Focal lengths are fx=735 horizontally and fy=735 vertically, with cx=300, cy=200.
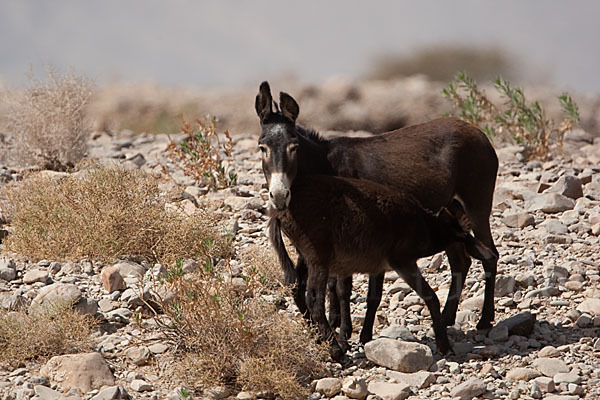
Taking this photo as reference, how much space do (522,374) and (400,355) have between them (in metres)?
0.90

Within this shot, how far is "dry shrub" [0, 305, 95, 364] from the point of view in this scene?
18.1ft

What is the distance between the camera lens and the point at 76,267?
707 cm

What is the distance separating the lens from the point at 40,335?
5551mm

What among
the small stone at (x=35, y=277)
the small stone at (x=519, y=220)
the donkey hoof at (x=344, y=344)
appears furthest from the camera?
the small stone at (x=519, y=220)

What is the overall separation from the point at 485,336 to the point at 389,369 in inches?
47.0

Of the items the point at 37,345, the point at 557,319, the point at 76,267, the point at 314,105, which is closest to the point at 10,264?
the point at 76,267

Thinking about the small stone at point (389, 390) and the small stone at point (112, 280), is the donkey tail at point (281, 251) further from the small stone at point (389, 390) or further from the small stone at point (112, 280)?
the small stone at point (112, 280)

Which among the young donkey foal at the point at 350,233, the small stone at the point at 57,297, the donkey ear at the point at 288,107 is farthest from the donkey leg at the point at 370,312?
the small stone at the point at 57,297

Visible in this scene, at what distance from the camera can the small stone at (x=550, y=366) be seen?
5473 millimetres

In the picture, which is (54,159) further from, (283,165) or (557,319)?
(557,319)


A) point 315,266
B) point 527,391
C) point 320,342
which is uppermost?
point 315,266

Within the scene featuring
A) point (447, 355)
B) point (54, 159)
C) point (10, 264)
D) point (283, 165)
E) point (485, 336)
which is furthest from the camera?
point (54, 159)

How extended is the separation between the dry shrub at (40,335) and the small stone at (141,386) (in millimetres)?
643

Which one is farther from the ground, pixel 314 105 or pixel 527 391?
pixel 314 105
